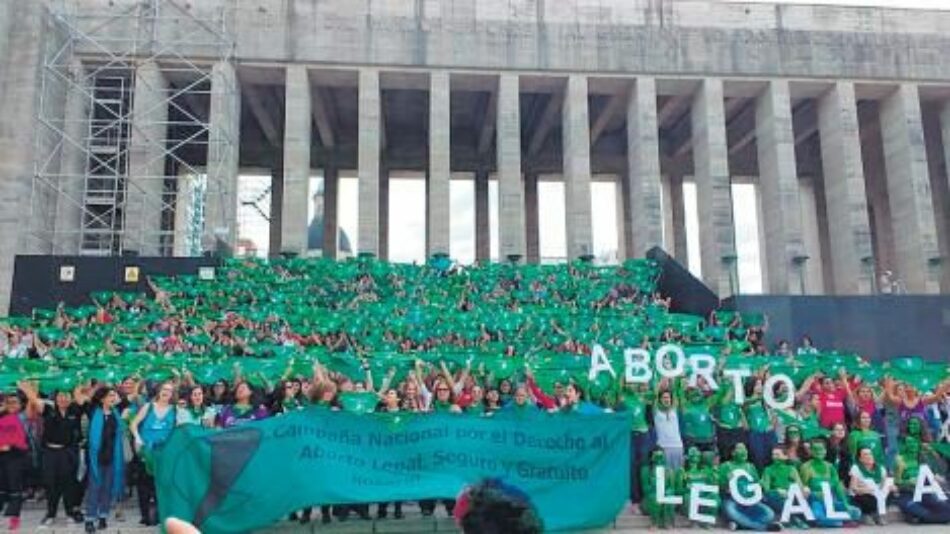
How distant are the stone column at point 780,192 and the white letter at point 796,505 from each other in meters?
24.0

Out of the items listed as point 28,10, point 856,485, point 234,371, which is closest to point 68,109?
point 28,10

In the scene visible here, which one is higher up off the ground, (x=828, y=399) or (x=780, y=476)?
(x=828, y=399)

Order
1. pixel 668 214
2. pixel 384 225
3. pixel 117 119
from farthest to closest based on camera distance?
pixel 668 214 → pixel 384 225 → pixel 117 119

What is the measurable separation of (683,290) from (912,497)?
1454 cm

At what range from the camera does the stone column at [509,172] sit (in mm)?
31984

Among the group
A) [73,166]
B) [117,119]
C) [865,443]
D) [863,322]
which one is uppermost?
[117,119]

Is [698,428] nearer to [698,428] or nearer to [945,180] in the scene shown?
[698,428]

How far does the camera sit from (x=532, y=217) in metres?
43.6

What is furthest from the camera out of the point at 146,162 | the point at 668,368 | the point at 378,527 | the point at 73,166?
the point at 146,162

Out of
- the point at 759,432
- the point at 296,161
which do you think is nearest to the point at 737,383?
the point at 759,432

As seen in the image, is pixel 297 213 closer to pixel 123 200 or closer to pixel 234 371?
pixel 123 200

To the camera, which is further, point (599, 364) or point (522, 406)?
point (599, 364)

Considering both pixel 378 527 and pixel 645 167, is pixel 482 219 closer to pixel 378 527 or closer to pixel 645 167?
pixel 645 167

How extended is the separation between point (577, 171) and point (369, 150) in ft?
29.0
